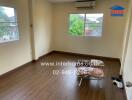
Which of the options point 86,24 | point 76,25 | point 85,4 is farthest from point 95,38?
point 85,4

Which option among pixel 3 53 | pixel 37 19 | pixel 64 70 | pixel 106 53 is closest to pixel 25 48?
pixel 3 53

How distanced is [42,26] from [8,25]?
5.18 ft

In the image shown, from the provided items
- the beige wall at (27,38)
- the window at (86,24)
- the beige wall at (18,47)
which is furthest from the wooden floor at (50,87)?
the window at (86,24)

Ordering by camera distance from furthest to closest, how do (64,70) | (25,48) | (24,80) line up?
(25,48)
(64,70)
(24,80)

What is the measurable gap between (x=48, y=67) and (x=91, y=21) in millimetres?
2470

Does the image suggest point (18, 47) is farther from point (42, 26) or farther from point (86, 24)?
point (86, 24)

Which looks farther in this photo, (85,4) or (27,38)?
(85,4)

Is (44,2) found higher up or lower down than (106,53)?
higher up

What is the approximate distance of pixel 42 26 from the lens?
185 inches

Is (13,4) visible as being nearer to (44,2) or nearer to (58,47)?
(44,2)

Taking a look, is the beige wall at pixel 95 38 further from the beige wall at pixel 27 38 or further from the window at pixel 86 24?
the beige wall at pixel 27 38

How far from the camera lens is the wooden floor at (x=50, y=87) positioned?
2395 mm

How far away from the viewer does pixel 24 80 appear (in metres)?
3.01

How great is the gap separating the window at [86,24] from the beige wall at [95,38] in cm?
17
